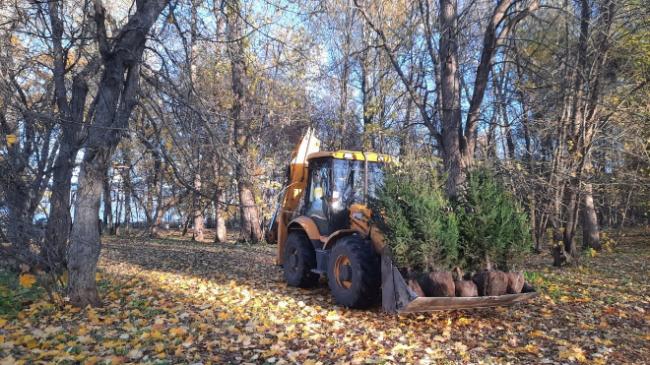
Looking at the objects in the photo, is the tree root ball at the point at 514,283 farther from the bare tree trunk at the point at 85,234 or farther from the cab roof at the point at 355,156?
the bare tree trunk at the point at 85,234

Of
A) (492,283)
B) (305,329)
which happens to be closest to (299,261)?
(305,329)

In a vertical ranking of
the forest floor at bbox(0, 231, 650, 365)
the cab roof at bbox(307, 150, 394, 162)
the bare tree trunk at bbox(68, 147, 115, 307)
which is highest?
the cab roof at bbox(307, 150, 394, 162)

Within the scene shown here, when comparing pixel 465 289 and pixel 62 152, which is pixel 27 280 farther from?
pixel 465 289

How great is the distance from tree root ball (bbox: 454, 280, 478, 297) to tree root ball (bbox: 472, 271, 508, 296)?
0.42 feet

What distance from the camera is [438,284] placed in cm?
574

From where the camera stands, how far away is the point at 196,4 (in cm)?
726

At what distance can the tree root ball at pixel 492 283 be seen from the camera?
5.93 m

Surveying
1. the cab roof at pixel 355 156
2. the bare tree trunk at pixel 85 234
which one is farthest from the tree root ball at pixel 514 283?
the bare tree trunk at pixel 85 234

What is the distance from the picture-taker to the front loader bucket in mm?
5629

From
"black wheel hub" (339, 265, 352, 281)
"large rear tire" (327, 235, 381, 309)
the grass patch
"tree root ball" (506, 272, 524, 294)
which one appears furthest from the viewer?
"black wheel hub" (339, 265, 352, 281)

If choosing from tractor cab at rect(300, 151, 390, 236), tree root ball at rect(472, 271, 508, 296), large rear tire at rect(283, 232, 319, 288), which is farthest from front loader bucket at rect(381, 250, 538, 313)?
large rear tire at rect(283, 232, 319, 288)

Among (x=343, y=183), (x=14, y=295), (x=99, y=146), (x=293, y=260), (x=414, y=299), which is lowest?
(x=14, y=295)

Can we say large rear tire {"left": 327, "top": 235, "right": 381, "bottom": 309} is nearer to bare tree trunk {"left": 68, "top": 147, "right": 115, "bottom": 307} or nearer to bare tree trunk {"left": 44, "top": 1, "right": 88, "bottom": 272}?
bare tree trunk {"left": 68, "top": 147, "right": 115, "bottom": 307}

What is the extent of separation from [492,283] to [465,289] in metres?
0.36
